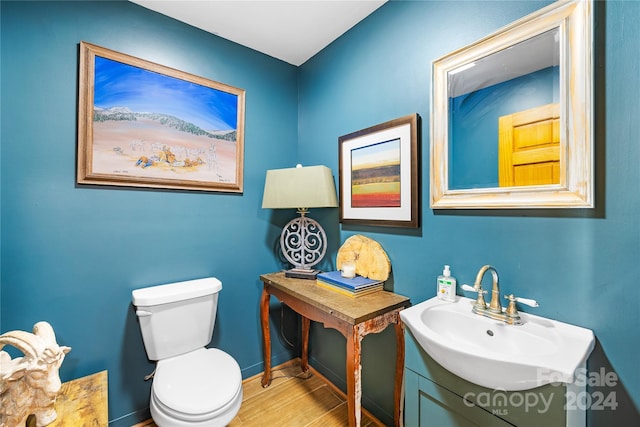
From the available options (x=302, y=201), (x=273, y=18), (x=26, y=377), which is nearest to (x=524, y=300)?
(x=302, y=201)

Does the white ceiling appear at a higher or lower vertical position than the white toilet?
higher

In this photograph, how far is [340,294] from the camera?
1458 mm

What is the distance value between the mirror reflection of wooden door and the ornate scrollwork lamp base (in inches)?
43.9

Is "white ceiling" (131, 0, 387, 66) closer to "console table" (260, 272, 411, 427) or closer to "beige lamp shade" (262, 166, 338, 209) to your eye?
"beige lamp shade" (262, 166, 338, 209)

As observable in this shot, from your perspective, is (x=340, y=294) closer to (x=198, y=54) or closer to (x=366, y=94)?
(x=366, y=94)

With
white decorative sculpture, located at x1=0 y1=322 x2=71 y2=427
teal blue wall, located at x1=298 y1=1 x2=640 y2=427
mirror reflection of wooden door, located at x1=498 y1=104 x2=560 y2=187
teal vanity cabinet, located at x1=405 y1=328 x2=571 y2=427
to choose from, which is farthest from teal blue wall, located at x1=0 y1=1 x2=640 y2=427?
white decorative sculpture, located at x1=0 y1=322 x2=71 y2=427

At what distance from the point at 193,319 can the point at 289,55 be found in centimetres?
195

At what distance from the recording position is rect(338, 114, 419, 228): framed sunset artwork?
4.58 feet

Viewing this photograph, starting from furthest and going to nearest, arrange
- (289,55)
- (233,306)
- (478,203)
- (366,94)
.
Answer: (289,55), (233,306), (366,94), (478,203)

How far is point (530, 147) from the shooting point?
3.37 feet

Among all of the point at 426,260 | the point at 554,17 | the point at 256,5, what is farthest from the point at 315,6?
the point at 426,260

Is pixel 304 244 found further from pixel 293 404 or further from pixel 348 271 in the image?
pixel 293 404

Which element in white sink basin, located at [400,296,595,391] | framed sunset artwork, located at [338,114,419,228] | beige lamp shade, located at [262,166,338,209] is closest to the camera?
white sink basin, located at [400,296,595,391]

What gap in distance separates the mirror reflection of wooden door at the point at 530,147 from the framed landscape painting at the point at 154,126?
152 centimetres
